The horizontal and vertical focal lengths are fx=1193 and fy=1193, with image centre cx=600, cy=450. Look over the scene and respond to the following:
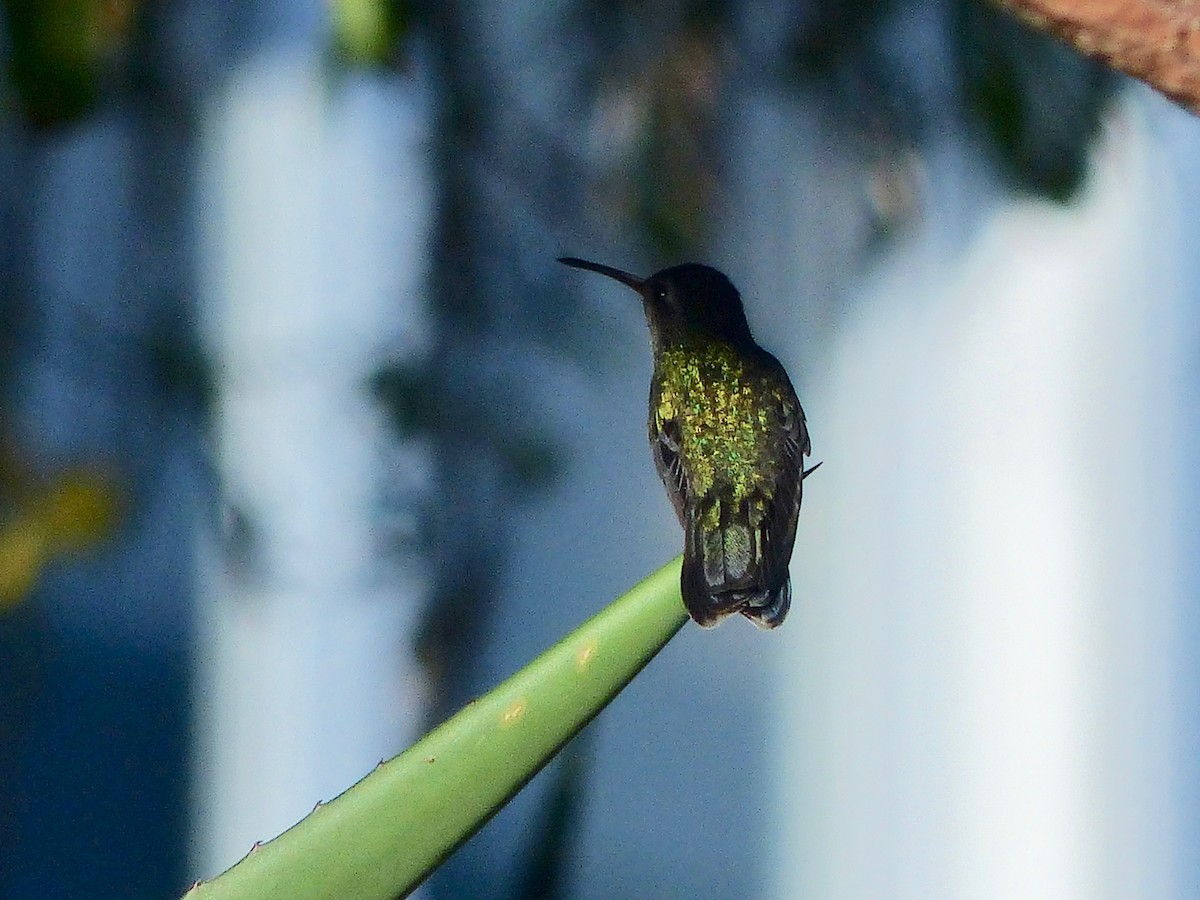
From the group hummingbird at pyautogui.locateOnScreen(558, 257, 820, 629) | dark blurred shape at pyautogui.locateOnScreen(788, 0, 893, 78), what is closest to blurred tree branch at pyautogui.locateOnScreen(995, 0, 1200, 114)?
hummingbird at pyautogui.locateOnScreen(558, 257, 820, 629)

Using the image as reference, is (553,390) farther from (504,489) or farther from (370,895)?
(370,895)

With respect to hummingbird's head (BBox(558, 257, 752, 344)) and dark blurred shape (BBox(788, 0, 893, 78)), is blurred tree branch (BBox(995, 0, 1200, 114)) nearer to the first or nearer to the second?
hummingbird's head (BBox(558, 257, 752, 344))

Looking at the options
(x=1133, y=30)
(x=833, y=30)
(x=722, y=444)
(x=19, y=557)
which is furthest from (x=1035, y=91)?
(x=19, y=557)

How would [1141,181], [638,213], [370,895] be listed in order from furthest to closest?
[1141,181] < [638,213] < [370,895]

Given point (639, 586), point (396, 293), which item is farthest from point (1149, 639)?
point (639, 586)

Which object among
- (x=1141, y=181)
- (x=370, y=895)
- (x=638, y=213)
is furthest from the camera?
(x=1141, y=181)

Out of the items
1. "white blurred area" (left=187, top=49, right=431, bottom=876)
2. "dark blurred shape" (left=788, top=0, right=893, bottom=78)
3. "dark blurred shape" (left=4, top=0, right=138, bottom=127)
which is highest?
"dark blurred shape" (left=788, top=0, right=893, bottom=78)

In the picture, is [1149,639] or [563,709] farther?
[1149,639]
